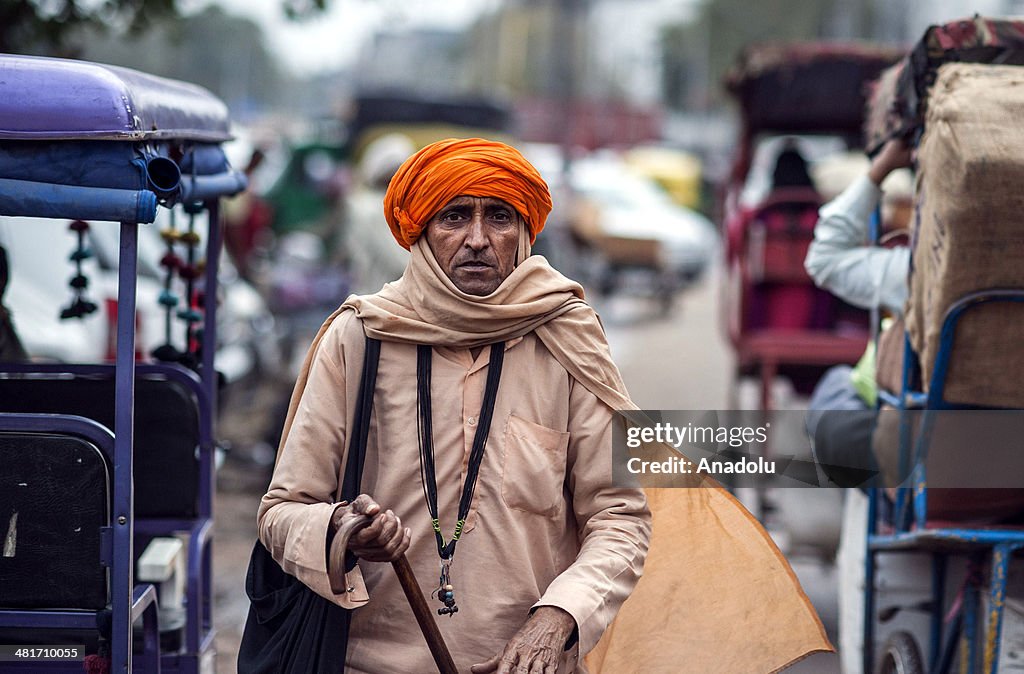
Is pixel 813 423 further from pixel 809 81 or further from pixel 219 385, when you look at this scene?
pixel 809 81

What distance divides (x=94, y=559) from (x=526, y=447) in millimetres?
958

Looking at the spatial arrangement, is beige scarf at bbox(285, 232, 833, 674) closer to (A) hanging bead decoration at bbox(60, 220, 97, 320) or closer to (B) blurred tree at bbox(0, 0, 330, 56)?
(A) hanging bead decoration at bbox(60, 220, 97, 320)

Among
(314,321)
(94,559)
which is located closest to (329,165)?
(314,321)

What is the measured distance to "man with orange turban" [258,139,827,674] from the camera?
2.43 meters

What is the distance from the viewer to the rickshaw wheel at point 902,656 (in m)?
3.76

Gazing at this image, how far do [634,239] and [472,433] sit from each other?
16.1 metres

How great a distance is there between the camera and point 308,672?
2.38m

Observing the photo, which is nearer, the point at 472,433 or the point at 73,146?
the point at 472,433

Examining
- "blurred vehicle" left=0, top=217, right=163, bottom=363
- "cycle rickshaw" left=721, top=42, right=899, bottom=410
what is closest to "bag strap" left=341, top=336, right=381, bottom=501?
"blurred vehicle" left=0, top=217, right=163, bottom=363

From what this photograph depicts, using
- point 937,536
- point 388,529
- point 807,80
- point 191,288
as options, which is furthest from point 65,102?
point 807,80

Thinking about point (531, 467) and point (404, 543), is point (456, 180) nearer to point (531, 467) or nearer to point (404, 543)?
point (531, 467)

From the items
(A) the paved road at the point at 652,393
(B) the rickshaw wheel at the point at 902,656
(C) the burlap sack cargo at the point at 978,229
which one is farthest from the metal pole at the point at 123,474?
(A) the paved road at the point at 652,393

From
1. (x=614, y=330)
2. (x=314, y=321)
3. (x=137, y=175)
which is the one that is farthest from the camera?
(x=614, y=330)

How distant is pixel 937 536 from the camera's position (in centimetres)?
338
